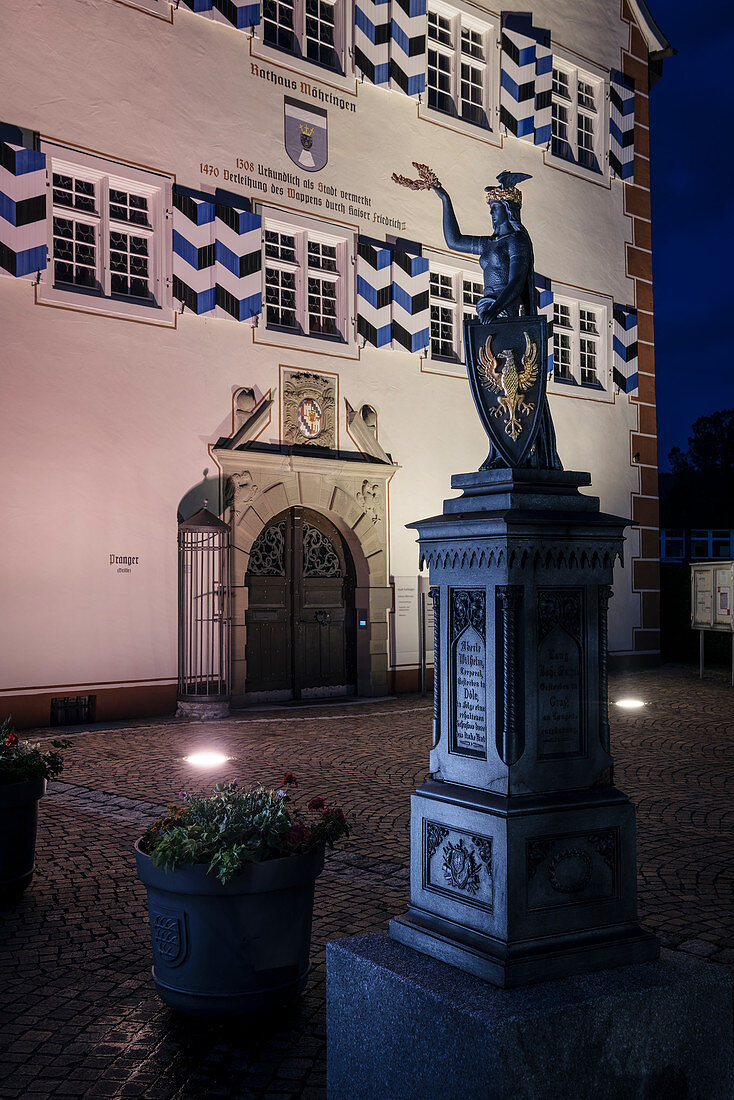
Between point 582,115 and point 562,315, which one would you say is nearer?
point 562,315

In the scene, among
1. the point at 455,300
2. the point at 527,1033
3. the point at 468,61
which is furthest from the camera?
the point at 468,61

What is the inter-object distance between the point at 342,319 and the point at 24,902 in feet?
33.8

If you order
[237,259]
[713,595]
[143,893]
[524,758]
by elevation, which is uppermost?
[237,259]

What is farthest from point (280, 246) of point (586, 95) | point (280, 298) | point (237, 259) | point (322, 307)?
point (586, 95)

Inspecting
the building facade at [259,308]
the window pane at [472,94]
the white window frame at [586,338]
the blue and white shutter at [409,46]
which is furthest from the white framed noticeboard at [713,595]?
the blue and white shutter at [409,46]

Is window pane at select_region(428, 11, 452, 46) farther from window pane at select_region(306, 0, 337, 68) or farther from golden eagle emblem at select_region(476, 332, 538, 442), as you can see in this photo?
golden eagle emblem at select_region(476, 332, 538, 442)

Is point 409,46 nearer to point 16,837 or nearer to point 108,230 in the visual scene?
point 108,230

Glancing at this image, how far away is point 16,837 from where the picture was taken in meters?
4.73

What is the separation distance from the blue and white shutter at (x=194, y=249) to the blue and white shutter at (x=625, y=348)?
831 cm

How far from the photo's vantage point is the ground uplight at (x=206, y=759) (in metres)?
8.38

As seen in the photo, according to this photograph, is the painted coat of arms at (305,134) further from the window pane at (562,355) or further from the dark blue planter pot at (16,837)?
the dark blue planter pot at (16,837)

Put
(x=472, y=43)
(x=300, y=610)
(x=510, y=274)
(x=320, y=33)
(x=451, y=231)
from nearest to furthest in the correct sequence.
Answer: (x=510, y=274) < (x=451, y=231) < (x=300, y=610) < (x=320, y=33) < (x=472, y=43)

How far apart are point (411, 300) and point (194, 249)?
359 centimetres

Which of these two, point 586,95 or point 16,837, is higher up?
point 586,95
